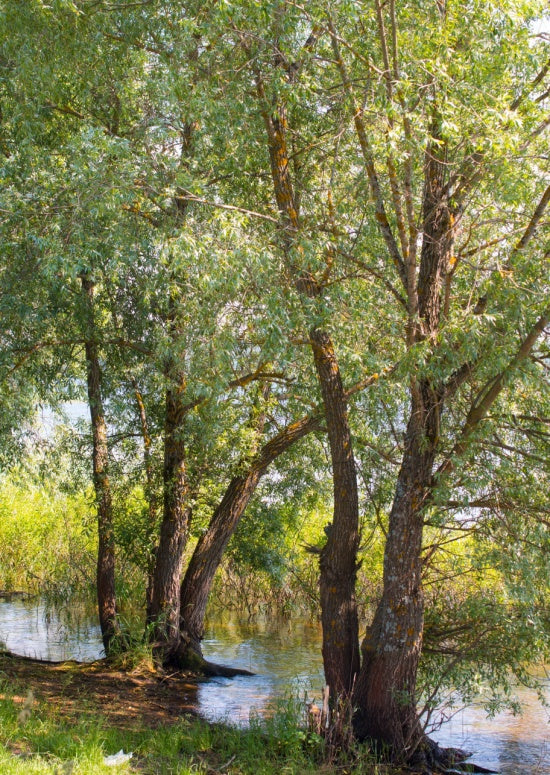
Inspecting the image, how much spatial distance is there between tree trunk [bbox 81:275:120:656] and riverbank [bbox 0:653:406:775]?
1521mm

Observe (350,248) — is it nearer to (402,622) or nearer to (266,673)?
(402,622)

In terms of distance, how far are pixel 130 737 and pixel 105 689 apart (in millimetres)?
2353

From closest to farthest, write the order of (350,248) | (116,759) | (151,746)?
1. (116,759)
2. (151,746)
3. (350,248)

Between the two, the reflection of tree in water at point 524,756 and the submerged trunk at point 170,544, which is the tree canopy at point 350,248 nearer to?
the reflection of tree in water at point 524,756

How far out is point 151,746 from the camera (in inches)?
269

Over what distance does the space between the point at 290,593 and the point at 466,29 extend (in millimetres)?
9945

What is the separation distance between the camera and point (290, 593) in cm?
1428

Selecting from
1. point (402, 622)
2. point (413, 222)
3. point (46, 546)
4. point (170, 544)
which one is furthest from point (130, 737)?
point (46, 546)

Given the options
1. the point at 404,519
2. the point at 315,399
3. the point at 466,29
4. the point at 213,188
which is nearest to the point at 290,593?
the point at 315,399

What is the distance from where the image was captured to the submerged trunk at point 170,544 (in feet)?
35.1

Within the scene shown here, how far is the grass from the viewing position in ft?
18.9

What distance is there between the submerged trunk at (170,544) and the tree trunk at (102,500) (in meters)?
0.57

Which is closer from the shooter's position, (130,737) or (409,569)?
(130,737)

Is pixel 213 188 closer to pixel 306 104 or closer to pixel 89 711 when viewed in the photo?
pixel 306 104
